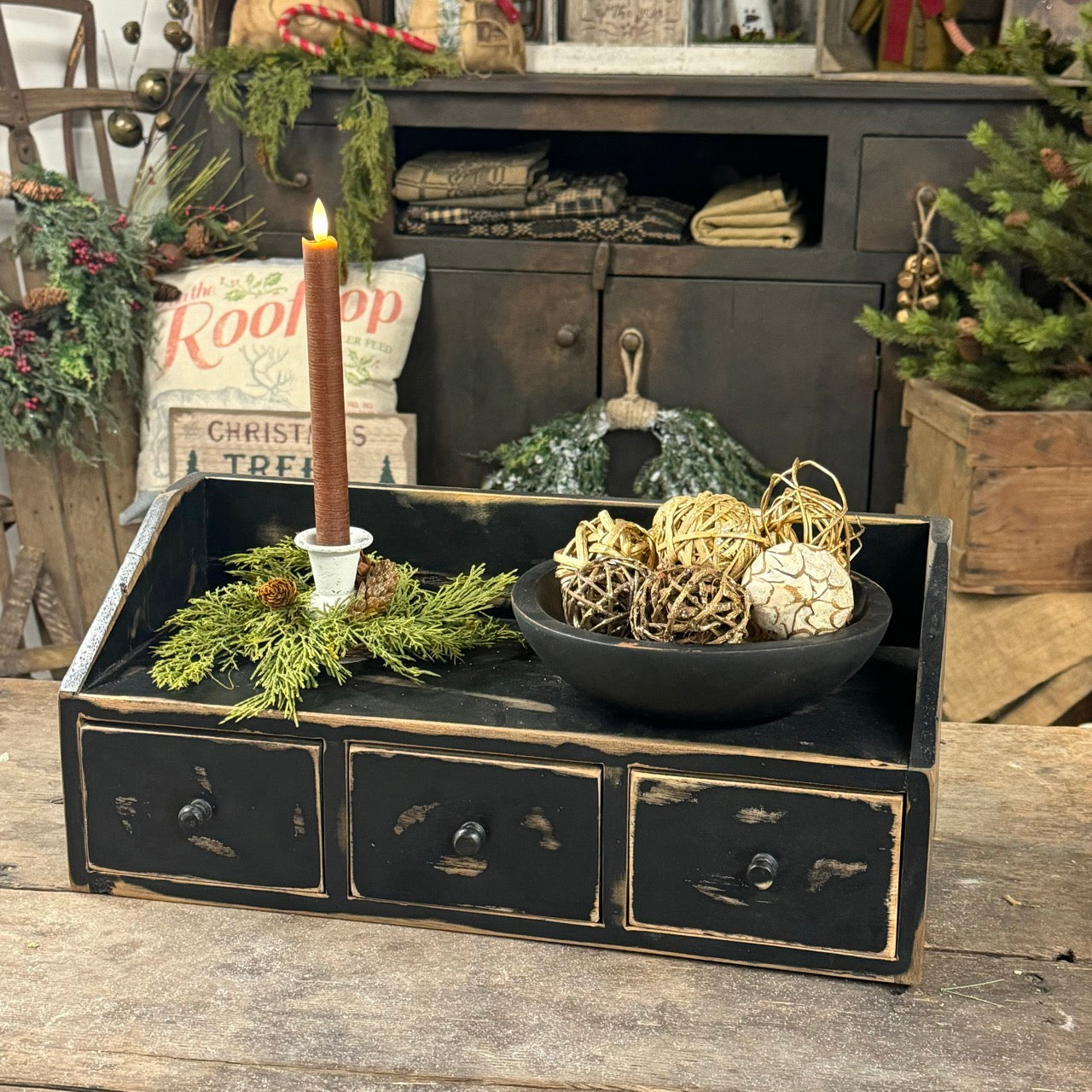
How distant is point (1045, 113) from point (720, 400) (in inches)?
29.9

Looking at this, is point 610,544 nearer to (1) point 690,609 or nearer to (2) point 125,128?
(1) point 690,609

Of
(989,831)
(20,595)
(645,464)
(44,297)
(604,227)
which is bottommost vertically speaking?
(20,595)

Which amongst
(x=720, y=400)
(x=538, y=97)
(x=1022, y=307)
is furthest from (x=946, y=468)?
(x=538, y=97)

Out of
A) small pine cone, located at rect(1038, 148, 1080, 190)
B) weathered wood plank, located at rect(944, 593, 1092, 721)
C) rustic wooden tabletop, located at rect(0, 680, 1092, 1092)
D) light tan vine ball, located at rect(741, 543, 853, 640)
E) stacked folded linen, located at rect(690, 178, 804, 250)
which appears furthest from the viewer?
stacked folded linen, located at rect(690, 178, 804, 250)

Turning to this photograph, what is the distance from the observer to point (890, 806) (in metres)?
0.86

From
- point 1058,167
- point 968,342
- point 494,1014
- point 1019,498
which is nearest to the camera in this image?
point 494,1014

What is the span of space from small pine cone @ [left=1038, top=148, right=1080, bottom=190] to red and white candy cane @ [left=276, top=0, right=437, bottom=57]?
1.01 meters

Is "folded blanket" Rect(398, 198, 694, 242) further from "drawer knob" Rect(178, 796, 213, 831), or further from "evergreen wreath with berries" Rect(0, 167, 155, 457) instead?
"drawer knob" Rect(178, 796, 213, 831)

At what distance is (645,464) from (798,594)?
1668mm

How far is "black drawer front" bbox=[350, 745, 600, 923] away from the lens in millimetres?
919

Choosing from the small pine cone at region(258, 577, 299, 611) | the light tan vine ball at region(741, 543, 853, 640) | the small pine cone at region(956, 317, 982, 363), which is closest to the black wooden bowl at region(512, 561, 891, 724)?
the light tan vine ball at region(741, 543, 853, 640)

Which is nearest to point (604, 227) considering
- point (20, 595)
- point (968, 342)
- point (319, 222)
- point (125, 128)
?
point (968, 342)

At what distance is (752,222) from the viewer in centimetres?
248

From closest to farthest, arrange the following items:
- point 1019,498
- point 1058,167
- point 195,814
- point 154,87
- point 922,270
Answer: point 195,814
point 1058,167
point 1019,498
point 922,270
point 154,87
